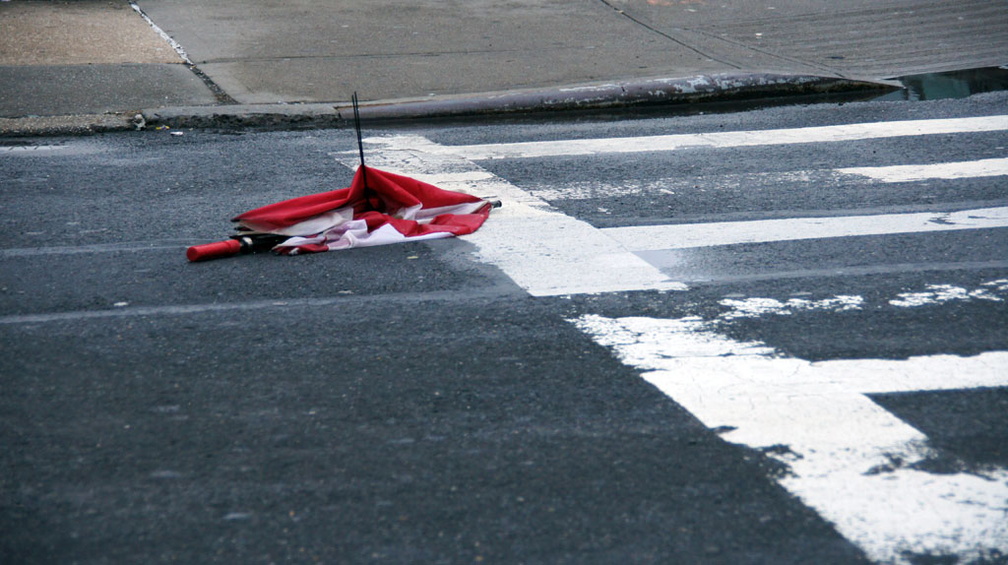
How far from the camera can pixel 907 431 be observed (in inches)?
123

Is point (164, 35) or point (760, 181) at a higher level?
point (164, 35)

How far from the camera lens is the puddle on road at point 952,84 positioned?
8.64 meters

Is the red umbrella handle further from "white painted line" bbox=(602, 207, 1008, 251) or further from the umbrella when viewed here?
"white painted line" bbox=(602, 207, 1008, 251)

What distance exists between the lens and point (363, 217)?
17.9 feet

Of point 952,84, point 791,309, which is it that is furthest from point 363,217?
point 952,84

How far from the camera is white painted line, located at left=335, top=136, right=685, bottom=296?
452 centimetres

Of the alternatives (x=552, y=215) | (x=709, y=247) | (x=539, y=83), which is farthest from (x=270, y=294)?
(x=539, y=83)

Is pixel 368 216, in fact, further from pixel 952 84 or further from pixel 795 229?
pixel 952 84

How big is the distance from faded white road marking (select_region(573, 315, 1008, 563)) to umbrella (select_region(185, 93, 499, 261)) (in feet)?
5.06

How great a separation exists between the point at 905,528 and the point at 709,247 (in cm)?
252

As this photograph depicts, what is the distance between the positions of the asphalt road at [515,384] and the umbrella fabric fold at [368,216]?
135mm

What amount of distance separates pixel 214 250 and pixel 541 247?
158 centimetres

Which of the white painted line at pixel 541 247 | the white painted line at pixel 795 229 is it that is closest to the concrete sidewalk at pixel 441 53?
the white painted line at pixel 541 247

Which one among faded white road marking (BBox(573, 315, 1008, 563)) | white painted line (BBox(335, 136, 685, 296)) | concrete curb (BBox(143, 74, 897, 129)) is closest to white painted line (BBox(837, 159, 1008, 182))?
white painted line (BBox(335, 136, 685, 296))
